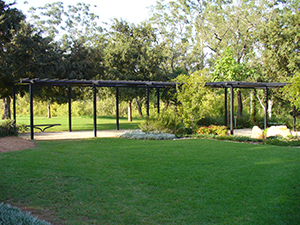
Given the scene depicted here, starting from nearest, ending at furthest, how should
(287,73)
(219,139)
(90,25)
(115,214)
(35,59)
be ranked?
1. (115,214)
2. (219,139)
3. (35,59)
4. (287,73)
5. (90,25)

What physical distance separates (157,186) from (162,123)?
7.64 metres

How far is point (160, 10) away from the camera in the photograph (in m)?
33.1

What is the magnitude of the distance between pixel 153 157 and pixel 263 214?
3.80 metres

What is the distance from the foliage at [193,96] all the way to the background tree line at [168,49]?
51 cm

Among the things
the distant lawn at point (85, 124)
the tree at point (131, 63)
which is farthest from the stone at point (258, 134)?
the tree at point (131, 63)

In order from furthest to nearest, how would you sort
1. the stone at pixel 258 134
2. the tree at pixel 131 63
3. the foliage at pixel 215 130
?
the tree at pixel 131 63
the foliage at pixel 215 130
the stone at pixel 258 134

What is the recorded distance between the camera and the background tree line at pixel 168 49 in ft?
52.4

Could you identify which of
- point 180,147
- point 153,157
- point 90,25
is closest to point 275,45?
point 180,147

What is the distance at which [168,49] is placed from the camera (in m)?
32.1

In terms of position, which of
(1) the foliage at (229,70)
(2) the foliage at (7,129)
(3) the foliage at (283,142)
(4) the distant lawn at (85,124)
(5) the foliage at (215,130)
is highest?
(1) the foliage at (229,70)

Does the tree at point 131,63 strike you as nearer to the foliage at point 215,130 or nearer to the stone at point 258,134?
the foliage at point 215,130

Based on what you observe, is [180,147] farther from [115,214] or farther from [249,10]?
[249,10]

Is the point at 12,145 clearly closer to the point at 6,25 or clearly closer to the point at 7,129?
the point at 7,129

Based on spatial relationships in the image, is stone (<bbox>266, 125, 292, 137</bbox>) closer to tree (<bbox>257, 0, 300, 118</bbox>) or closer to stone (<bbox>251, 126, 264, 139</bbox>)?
stone (<bbox>251, 126, 264, 139</bbox>)
